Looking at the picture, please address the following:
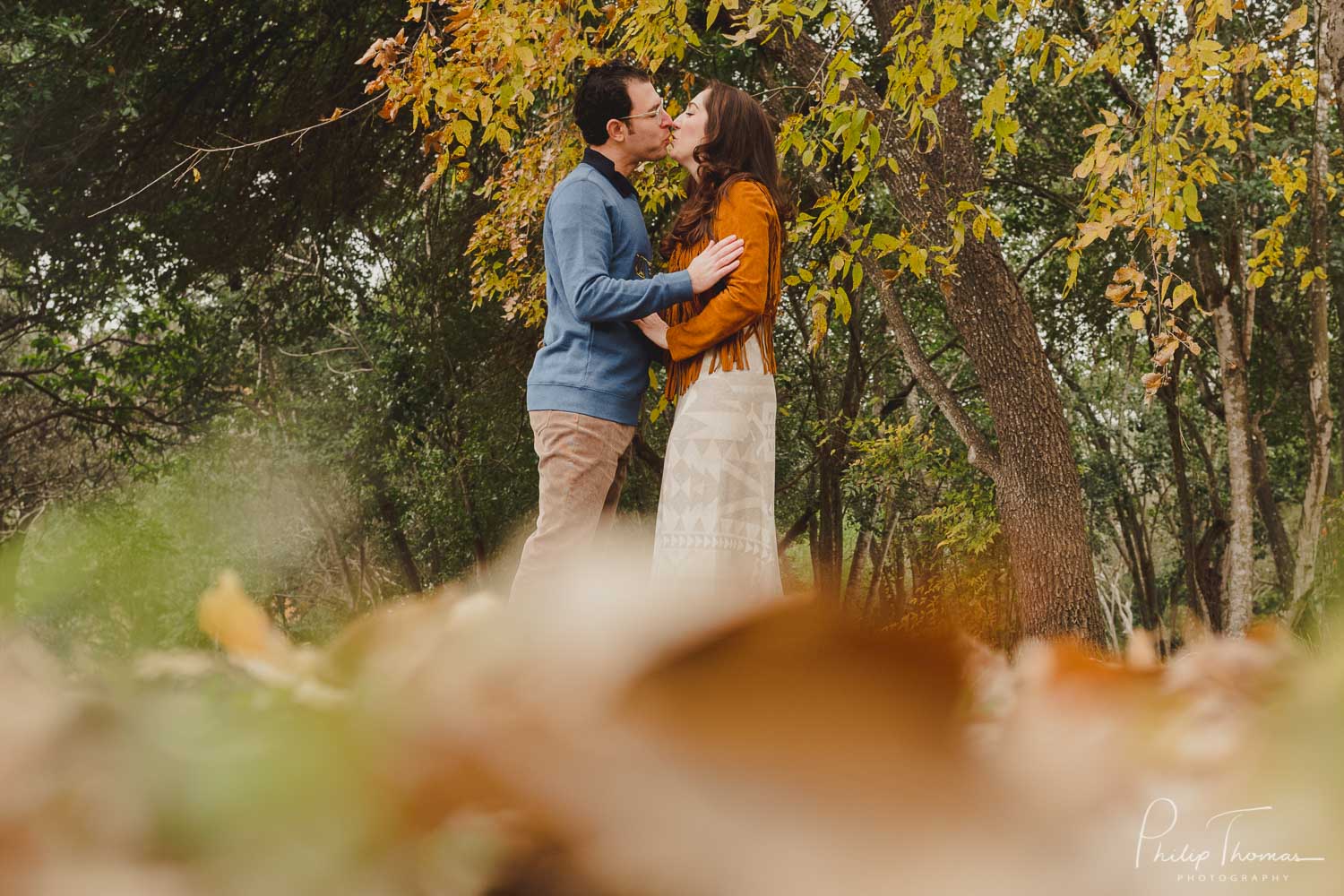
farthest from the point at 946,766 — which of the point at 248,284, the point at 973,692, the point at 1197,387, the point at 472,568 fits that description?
the point at 1197,387

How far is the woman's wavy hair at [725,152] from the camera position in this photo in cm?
312

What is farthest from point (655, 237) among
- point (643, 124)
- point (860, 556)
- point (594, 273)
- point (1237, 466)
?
point (594, 273)

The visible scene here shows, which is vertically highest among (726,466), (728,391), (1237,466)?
(728,391)

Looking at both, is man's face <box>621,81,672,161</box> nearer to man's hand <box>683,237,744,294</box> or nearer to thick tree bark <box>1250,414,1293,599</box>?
man's hand <box>683,237,744,294</box>

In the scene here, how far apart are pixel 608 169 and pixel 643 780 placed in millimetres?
3143

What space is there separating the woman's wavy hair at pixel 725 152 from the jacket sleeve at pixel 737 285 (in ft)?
0.53

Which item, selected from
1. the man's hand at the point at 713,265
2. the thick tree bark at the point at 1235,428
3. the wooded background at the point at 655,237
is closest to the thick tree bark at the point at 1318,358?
the wooded background at the point at 655,237

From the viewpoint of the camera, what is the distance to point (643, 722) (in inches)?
8.7

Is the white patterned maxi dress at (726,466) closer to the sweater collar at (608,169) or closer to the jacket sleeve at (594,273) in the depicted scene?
the jacket sleeve at (594,273)

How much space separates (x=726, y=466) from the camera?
2.85m

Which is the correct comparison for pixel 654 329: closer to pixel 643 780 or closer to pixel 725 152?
pixel 725 152

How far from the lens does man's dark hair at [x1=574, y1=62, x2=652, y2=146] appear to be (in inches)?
130

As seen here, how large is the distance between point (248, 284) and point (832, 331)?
7.45 meters

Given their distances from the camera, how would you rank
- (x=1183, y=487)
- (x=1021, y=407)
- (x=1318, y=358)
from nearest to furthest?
(x=1021, y=407) → (x=1318, y=358) → (x=1183, y=487)
